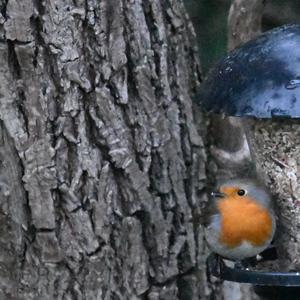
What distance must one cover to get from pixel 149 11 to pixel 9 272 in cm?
111

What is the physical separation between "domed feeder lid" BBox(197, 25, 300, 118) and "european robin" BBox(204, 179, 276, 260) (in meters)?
0.39

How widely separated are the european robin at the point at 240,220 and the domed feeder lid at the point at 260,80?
0.39 m

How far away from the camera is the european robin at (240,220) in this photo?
350cm

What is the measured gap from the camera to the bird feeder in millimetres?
3096

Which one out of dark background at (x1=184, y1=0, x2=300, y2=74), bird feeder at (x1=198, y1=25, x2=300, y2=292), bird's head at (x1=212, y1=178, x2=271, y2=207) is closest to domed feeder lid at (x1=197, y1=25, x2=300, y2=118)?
bird feeder at (x1=198, y1=25, x2=300, y2=292)

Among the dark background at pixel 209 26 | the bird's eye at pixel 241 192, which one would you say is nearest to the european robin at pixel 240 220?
the bird's eye at pixel 241 192

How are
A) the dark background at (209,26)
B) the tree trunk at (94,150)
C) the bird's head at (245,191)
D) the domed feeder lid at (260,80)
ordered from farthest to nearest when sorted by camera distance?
the dark background at (209,26), the tree trunk at (94,150), the bird's head at (245,191), the domed feeder lid at (260,80)

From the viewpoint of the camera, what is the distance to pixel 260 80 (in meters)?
3.15

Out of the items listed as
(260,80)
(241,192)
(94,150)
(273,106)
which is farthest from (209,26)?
(273,106)

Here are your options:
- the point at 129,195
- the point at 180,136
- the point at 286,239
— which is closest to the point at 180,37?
the point at 180,136

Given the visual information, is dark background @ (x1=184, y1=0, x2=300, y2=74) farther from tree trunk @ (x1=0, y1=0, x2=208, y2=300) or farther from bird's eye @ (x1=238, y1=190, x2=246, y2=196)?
bird's eye @ (x1=238, y1=190, x2=246, y2=196)

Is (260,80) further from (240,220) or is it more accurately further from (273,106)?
(240,220)

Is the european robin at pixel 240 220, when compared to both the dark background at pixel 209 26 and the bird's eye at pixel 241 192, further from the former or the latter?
the dark background at pixel 209 26

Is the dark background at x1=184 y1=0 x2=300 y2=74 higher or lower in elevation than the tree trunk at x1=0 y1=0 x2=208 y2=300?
higher
